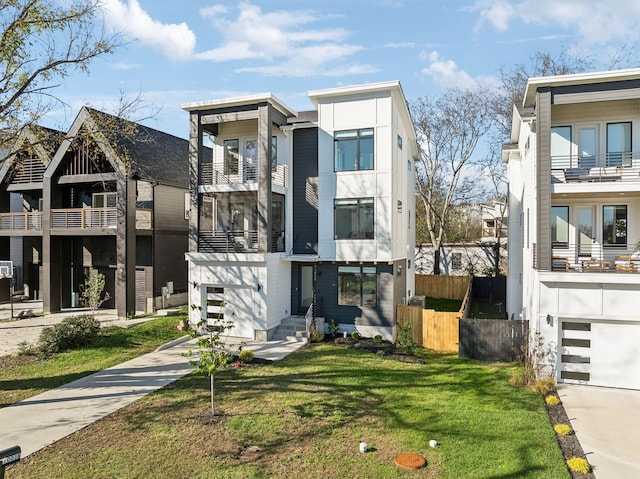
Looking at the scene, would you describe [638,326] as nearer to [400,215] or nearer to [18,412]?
[400,215]

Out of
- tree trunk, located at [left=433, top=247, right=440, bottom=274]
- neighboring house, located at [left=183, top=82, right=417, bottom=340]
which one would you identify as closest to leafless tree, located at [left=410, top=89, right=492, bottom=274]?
tree trunk, located at [left=433, top=247, right=440, bottom=274]

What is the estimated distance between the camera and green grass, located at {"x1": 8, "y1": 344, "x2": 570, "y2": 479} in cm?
774

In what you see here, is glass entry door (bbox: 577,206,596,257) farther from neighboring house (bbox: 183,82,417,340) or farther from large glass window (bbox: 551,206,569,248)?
neighboring house (bbox: 183,82,417,340)

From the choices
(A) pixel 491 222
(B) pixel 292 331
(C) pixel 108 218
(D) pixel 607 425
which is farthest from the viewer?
(A) pixel 491 222

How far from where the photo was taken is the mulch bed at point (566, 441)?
7.73 meters

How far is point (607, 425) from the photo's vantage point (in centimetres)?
980

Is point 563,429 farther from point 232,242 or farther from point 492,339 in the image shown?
point 232,242

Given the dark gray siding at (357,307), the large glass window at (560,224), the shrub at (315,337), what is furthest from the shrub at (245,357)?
the large glass window at (560,224)

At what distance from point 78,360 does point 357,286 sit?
10633 mm

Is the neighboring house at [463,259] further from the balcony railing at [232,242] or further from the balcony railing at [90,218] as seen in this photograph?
the balcony railing at [90,218]

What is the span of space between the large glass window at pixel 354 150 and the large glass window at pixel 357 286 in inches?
169

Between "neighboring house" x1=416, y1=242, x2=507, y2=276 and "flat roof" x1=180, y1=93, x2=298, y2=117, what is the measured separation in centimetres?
2141

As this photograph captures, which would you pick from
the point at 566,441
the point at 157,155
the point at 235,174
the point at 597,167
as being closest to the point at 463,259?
the point at 597,167

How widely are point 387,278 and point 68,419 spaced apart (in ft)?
38.7
